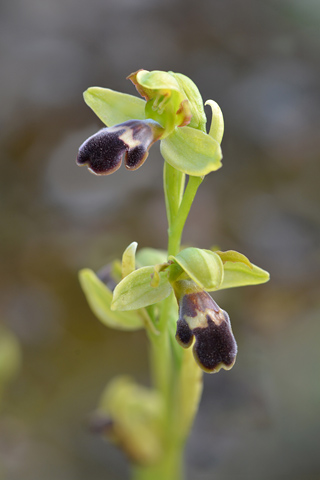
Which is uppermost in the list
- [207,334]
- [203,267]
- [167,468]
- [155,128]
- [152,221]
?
[152,221]

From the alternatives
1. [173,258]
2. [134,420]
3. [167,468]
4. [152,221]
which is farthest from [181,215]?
[152,221]

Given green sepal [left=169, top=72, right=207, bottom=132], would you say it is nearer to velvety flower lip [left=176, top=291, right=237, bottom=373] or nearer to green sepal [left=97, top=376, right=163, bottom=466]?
velvety flower lip [left=176, top=291, right=237, bottom=373]

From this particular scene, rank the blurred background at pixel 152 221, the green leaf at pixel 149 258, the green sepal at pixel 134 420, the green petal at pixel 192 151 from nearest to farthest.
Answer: the green petal at pixel 192 151
the green leaf at pixel 149 258
the green sepal at pixel 134 420
the blurred background at pixel 152 221

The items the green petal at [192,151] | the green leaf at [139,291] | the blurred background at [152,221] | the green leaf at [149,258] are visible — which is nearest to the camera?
the green petal at [192,151]

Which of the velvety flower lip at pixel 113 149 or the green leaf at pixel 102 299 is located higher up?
the velvety flower lip at pixel 113 149

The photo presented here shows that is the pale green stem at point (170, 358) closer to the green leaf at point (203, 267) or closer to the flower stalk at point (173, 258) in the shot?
the flower stalk at point (173, 258)

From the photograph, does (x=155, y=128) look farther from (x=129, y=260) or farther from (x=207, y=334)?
(x=207, y=334)

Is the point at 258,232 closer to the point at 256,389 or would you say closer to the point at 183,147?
the point at 256,389

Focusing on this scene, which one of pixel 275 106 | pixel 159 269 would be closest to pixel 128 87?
pixel 275 106

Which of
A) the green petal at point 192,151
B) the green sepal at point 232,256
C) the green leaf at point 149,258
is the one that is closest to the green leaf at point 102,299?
the green leaf at point 149,258
